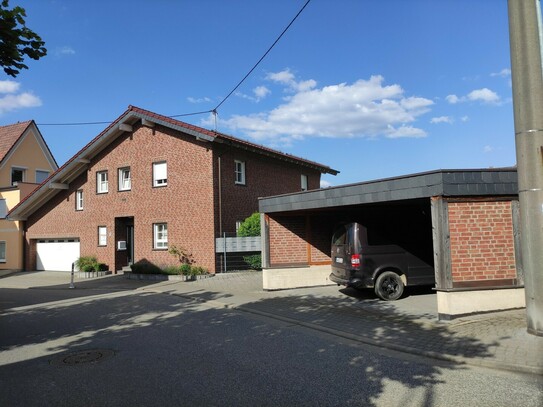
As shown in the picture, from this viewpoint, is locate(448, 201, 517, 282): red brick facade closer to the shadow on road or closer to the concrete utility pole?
the shadow on road

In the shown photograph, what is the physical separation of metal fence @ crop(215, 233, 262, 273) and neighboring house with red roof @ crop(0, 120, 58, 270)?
15316mm

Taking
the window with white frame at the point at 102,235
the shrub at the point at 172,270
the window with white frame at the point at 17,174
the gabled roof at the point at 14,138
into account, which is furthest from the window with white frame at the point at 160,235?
the window with white frame at the point at 17,174

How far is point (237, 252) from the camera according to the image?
1931cm

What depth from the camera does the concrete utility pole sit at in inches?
268

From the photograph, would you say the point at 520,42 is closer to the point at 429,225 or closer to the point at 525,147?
the point at 525,147

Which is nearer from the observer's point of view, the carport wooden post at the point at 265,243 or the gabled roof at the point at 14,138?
the carport wooden post at the point at 265,243

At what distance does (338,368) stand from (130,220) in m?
19.4

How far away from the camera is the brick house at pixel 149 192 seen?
1952cm

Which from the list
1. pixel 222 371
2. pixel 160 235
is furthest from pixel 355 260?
pixel 160 235

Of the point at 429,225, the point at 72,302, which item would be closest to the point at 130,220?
the point at 72,302

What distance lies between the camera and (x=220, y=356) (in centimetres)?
652

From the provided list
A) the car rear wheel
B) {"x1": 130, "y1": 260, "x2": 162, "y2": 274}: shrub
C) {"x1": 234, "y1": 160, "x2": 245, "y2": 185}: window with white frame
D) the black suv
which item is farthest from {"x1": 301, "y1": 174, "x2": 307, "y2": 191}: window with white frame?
the car rear wheel

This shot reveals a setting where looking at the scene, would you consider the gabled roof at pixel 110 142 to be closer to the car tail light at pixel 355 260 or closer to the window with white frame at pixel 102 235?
the window with white frame at pixel 102 235

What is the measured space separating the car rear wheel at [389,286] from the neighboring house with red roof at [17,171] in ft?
78.1
